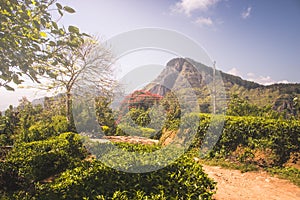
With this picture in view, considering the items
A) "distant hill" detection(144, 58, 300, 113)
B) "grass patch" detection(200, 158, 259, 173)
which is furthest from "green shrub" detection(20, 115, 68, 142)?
"grass patch" detection(200, 158, 259, 173)

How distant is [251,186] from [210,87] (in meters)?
10.9

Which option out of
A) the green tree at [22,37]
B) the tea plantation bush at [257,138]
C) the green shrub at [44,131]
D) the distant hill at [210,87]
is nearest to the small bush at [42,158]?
the green shrub at [44,131]

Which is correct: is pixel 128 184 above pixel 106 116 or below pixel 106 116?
below

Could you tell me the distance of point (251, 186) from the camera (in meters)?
5.39

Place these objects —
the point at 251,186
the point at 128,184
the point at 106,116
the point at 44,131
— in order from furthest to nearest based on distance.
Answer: the point at 106,116, the point at 44,131, the point at 251,186, the point at 128,184

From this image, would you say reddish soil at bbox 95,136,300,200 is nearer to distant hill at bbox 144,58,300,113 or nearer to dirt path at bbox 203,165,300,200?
dirt path at bbox 203,165,300,200

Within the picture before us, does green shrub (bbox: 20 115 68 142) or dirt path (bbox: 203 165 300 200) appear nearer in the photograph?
dirt path (bbox: 203 165 300 200)

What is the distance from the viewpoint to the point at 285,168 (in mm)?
6371

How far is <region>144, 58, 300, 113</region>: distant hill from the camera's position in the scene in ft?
33.9

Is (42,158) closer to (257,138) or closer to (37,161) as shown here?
(37,161)

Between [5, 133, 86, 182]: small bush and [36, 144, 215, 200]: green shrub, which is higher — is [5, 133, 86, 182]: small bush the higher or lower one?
the lower one

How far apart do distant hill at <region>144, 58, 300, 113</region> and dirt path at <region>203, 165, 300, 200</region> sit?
3746mm

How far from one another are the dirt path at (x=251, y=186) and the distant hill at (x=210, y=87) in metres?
3.75

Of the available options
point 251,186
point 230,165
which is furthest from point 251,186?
point 230,165
